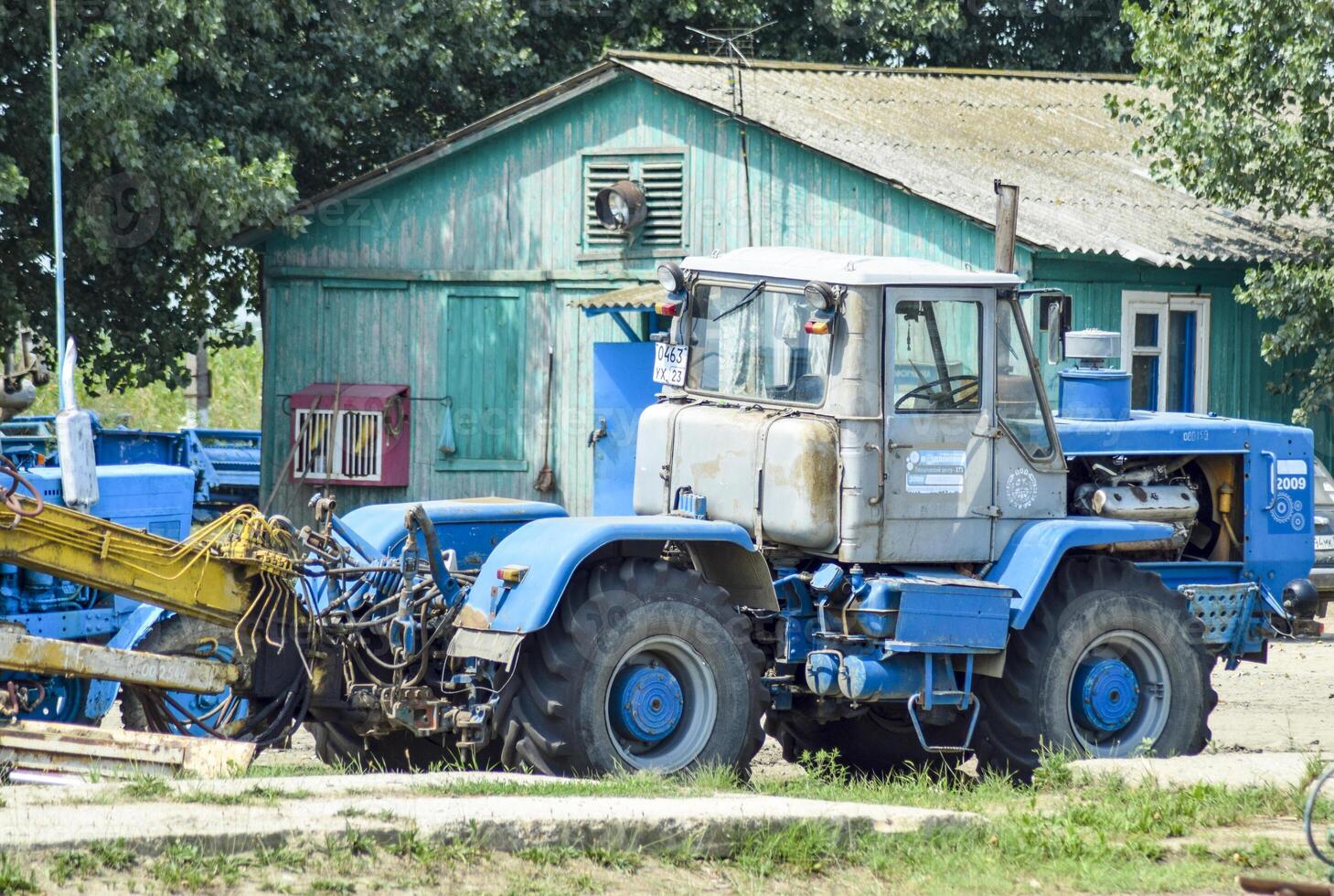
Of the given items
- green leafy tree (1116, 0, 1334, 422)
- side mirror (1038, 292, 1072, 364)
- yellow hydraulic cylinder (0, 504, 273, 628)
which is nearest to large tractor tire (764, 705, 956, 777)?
side mirror (1038, 292, 1072, 364)

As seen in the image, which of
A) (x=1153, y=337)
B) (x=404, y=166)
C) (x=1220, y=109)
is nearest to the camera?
(x=1220, y=109)

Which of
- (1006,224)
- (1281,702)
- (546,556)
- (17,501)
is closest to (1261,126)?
(1281,702)

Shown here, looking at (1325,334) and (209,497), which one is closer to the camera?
(1325,334)

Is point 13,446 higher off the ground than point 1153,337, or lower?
lower

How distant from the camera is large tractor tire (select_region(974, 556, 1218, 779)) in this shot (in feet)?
27.7

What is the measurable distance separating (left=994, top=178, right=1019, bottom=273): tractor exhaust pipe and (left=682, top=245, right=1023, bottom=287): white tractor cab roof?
123cm

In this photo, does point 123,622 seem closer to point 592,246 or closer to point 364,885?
point 364,885

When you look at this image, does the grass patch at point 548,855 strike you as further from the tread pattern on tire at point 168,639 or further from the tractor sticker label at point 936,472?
the tread pattern on tire at point 168,639

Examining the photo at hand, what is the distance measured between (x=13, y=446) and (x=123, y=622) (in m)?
2.61

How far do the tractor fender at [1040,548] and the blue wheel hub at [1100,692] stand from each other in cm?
44

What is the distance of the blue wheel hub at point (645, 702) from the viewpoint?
25.9 ft

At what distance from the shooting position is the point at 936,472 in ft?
27.6

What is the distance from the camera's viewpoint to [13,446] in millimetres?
11438

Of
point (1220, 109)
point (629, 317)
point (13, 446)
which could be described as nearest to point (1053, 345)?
point (13, 446)
